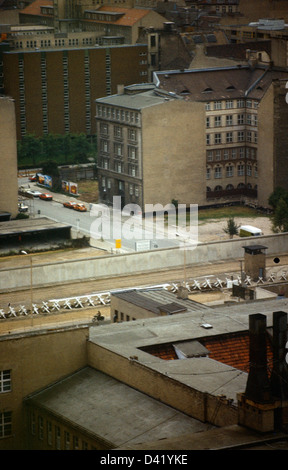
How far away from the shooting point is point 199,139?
122438 millimetres

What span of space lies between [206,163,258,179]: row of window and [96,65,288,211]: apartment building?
0.32ft

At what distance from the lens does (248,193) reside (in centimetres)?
12644

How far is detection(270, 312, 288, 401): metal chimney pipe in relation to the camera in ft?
169

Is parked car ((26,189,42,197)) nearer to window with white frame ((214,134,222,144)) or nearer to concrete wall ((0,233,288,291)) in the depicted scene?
window with white frame ((214,134,222,144))

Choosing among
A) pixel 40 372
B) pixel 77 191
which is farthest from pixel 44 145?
pixel 40 372

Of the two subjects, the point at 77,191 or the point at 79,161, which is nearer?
the point at 77,191

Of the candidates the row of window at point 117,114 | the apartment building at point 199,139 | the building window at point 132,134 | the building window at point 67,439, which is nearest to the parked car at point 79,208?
the apartment building at point 199,139

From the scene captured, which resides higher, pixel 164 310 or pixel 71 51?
pixel 71 51

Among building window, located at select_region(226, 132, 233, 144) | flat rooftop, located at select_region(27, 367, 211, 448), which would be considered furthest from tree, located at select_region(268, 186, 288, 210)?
flat rooftop, located at select_region(27, 367, 211, 448)

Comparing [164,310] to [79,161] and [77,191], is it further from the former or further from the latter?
[79,161]

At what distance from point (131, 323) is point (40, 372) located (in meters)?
9.64

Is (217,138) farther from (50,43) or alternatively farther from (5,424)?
(5,424)

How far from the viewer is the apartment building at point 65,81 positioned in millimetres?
146875
